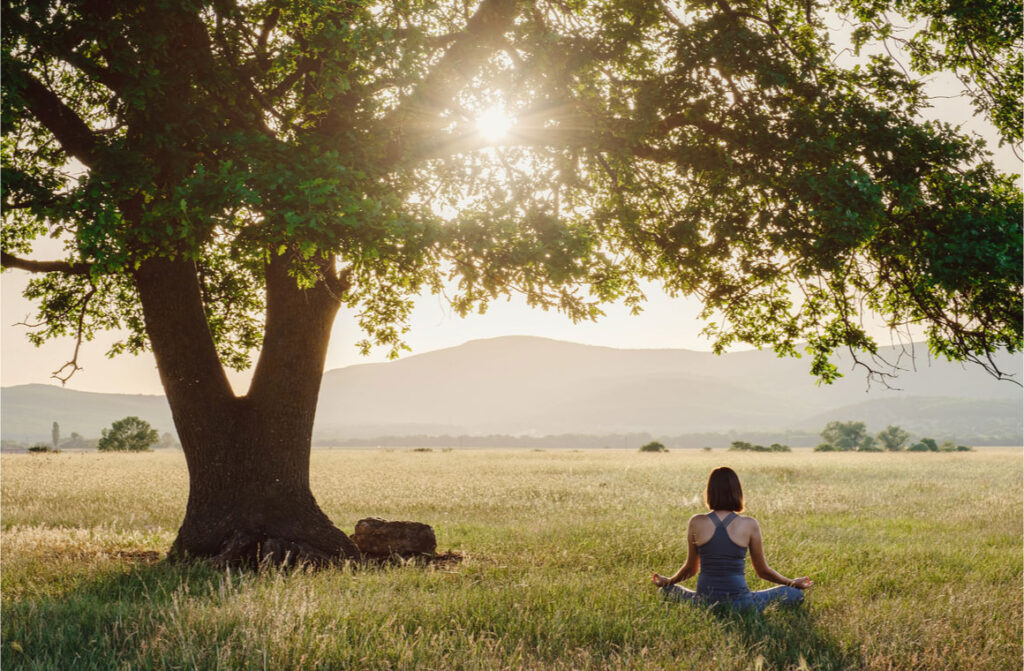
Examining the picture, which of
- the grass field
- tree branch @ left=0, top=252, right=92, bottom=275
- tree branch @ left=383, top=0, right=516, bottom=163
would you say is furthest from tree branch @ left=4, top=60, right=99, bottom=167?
the grass field

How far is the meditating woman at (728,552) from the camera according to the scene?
7.31m

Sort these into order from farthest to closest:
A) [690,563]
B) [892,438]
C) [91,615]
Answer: [892,438], [690,563], [91,615]

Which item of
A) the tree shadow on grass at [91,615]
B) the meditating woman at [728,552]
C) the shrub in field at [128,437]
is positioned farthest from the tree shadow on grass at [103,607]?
the shrub in field at [128,437]

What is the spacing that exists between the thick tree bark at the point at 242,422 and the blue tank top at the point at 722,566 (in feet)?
17.5

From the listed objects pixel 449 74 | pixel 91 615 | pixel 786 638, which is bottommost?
pixel 786 638

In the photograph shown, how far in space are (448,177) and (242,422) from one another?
473cm

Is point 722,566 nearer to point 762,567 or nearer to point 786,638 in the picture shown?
point 762,567

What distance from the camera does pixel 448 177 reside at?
9312 millimetres

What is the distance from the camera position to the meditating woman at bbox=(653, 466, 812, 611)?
7.31 metres

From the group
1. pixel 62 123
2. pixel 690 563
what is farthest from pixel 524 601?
pixel 62 123

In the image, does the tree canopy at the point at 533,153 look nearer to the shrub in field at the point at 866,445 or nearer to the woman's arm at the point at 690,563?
the woman's arm at the point at 690,563

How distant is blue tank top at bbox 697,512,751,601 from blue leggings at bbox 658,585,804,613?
5 cm

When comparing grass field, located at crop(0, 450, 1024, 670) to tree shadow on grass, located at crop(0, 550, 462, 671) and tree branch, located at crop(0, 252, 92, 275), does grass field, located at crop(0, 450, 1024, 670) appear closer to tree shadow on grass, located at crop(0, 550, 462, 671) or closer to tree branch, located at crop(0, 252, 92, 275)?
tree shadow on grass, located at crop(0, 550, 462, 671)

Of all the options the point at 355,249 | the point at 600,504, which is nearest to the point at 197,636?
the point at 355,249
